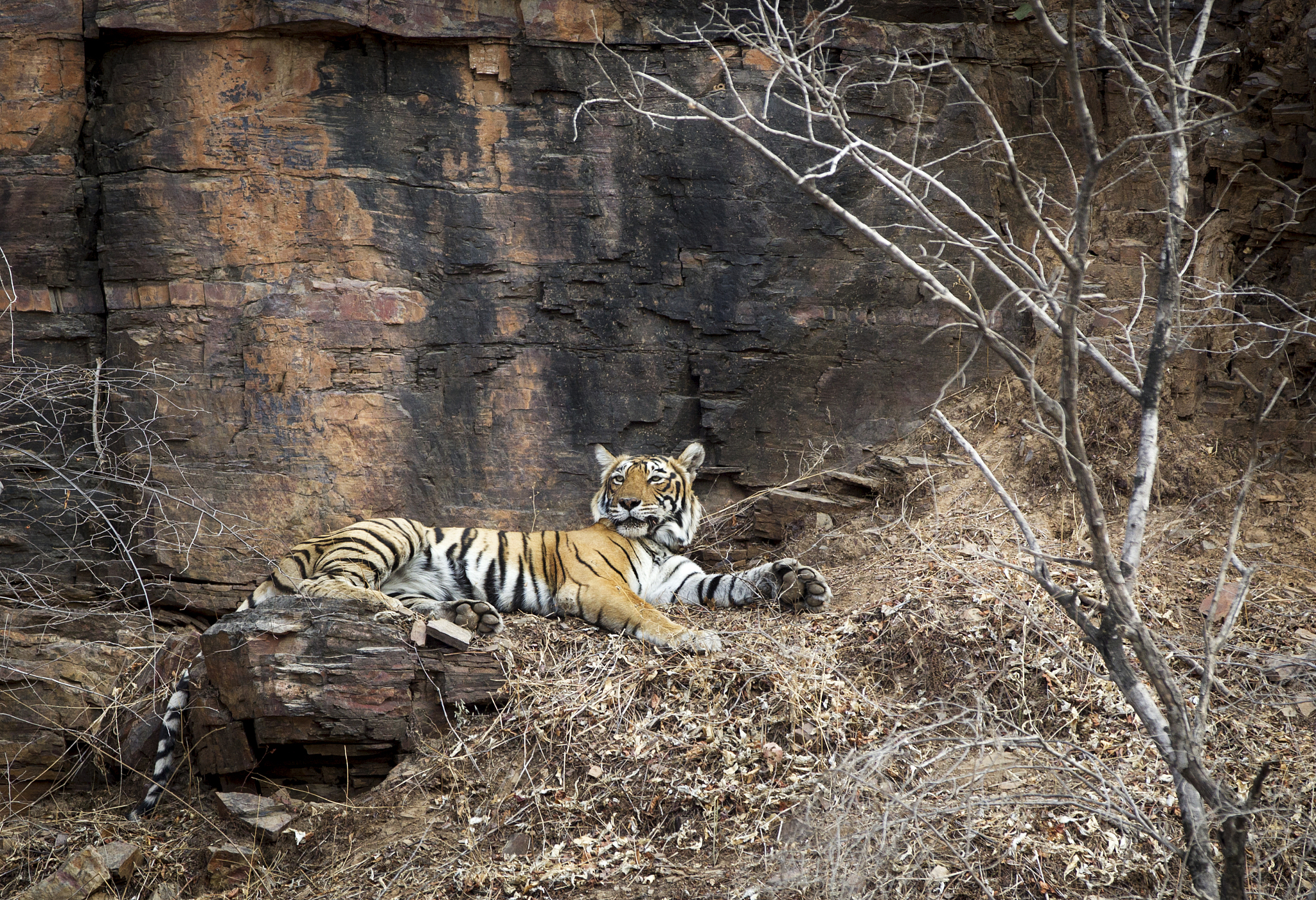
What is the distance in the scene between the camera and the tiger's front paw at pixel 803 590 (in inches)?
233

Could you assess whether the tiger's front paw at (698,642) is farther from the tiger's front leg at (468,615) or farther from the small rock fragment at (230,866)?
the small rock fragment at (230,866)

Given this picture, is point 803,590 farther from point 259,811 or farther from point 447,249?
A: point 447,249

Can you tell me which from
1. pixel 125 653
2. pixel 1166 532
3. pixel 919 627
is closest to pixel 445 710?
pixel 125 653

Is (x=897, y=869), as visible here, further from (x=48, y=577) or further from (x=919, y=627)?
(x=48, y=577)

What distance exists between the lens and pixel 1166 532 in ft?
20.3

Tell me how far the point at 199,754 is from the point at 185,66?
13.8 feet

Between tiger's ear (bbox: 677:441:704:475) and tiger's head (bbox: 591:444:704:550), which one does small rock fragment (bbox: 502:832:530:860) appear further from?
tiger's ear (bbox: 677:441:704:475)

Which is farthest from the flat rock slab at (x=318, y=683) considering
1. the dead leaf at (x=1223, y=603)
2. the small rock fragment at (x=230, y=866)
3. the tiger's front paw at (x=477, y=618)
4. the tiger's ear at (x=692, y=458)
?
the dead leaf at (x=1223, y=603)

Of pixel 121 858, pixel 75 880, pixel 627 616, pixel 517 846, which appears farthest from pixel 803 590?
pixel 75 880

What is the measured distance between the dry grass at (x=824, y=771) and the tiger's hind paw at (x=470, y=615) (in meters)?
0.13

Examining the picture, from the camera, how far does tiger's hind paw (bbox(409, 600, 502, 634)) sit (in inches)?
218

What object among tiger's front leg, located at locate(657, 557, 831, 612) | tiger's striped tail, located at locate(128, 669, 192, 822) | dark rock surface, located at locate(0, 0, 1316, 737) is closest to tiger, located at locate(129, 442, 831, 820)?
tiger's front leg, located at locate(657, 557, 831, 612)

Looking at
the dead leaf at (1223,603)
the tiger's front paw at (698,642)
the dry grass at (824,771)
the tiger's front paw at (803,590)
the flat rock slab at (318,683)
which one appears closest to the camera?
the dry grass at (824,771)

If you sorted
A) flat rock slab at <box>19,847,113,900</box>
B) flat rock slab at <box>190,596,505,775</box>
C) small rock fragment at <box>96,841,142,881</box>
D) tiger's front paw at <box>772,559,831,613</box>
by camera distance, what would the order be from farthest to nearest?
tiger's front paw at <box>772,559,831,613</box> < flat rock slab at <box>190,596,505,775</box> < small rock fragment at <box>96,841,142,881</box> < flat rock slab at <box>19,847,113,900</box>
